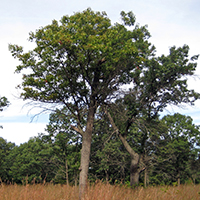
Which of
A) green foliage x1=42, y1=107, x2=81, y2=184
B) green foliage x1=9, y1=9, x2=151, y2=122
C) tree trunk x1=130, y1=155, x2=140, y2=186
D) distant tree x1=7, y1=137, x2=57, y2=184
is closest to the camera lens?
green foliage x1=9, y1=9, x2=151, y2=122

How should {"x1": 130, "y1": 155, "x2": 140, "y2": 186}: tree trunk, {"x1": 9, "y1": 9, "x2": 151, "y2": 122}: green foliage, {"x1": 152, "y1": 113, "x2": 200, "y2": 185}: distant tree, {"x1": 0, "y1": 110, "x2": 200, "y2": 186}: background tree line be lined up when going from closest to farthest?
{"x1": 9, "y1": 9, "x2": 151, "y2": 122}: green foliage, {"x1": 130, "y1": 155, "x2": 140, "y2": 186}: tree trunk, {"x1": 0, "y1": 110, "x2": 200, "y2": 186}: background tree line, {"x1": 152, "y1": 113, "x2": 200, "y2": 185}: distant tree

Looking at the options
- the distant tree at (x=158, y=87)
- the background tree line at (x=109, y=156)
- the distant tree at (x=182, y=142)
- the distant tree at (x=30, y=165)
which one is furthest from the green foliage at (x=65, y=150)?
the distant tree at (x=158, y=87)

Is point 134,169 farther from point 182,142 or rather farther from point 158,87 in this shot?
point 182,142

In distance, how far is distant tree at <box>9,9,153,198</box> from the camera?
1224cm

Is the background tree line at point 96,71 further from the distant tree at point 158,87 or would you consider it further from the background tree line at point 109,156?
the background tree line at point 109,156

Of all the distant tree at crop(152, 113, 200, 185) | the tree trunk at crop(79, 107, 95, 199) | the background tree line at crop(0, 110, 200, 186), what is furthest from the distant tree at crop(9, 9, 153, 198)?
the distant tree at crop(152, 113, 200, 185)

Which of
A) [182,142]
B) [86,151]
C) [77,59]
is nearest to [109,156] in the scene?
[182,142]

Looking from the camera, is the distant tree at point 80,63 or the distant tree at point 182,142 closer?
the distant tree at point 80,63

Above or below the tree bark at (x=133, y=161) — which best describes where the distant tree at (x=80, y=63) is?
above

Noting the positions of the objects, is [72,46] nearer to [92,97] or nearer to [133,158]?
[92,97]

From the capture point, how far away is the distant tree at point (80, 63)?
40.2ft

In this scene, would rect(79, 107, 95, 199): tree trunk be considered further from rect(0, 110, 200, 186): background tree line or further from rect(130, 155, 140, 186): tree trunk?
rect(0, 110, 200, 186): background tree line

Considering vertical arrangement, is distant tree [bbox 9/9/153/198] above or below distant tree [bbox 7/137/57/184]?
above

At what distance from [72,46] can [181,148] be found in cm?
3771
